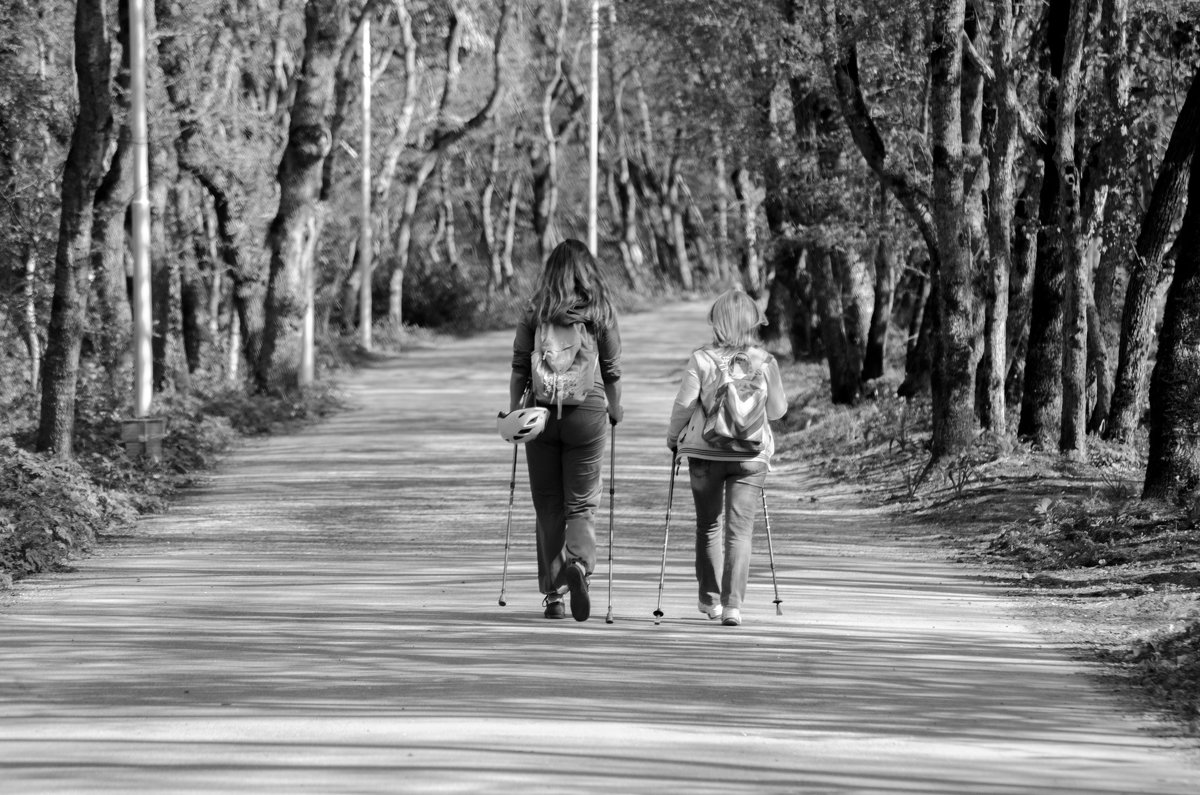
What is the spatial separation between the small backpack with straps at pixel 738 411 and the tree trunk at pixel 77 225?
8.71 meters

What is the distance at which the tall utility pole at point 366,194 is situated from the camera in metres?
→ 38.3

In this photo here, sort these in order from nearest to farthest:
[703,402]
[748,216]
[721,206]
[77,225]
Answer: [703,402] < [77,225] < [748,216] < [721,206]

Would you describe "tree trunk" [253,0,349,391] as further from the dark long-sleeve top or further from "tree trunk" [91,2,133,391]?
the dark long-sleeve top

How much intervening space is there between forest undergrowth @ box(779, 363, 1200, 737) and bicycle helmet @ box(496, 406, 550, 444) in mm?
3024

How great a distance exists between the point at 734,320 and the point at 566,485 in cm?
130

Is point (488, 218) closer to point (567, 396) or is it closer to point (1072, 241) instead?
point (1072, 241)

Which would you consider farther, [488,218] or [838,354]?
[488,218]

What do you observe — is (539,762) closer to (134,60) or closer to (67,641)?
(67,641)

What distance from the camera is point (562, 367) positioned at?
32.1 ft

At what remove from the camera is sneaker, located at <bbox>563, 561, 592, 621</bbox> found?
964 cm

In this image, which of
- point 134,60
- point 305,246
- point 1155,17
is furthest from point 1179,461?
point 305,246

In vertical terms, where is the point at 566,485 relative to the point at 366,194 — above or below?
below

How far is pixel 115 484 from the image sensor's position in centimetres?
1641

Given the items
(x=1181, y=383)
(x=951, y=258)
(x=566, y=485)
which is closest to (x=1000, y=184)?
(x=951, y=258)
